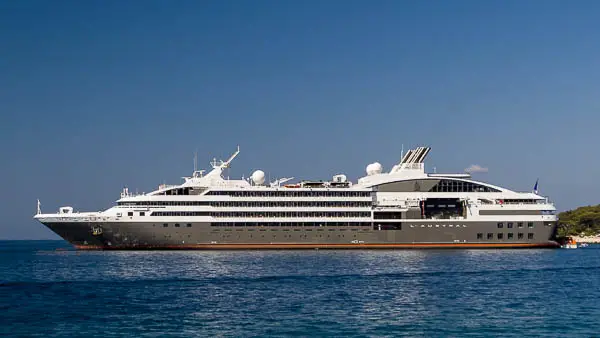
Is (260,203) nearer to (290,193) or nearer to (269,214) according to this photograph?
(269,214)

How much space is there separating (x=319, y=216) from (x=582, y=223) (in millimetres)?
97378

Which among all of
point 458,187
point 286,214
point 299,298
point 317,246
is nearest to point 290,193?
point 286,214

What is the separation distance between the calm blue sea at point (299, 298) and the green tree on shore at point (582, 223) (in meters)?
94.8

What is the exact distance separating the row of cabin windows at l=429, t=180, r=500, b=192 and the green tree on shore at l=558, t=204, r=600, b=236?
73710mm

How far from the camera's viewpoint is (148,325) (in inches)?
1490

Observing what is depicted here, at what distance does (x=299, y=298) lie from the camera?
4744 centimetres

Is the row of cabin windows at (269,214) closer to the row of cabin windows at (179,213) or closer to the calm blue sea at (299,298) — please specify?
the row of cabin windows at (179,213)

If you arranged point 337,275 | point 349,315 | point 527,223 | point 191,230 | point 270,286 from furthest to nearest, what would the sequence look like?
1. point 527,223
2. point 191,230
3. point 337,275
4. point 270,286
5. point 349,315

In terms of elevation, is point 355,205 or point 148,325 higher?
point 355,205

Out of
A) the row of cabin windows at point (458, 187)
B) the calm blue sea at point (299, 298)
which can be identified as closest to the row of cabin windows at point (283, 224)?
the row of cabin windows at point (458, 187)

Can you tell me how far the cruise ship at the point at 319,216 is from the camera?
307 ft

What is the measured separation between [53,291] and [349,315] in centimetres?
2228

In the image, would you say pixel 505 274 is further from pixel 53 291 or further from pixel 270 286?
pixel 53 291

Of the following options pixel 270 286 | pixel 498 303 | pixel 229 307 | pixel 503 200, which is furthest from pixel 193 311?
pixel 503 200
